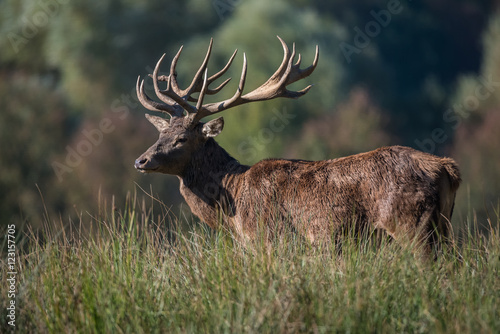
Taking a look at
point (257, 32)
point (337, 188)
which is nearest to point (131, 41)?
point (257, 32)

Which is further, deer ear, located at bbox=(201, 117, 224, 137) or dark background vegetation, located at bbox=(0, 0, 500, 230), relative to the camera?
dark background vegetation, located at bbox=(0, 0, 500, 230)

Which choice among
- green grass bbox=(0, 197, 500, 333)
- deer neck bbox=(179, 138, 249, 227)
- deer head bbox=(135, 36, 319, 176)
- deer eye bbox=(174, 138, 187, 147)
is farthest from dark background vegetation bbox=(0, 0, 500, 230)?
green grass bbox=(0, 197, 500, 333)

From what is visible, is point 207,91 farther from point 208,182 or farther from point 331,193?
point 331,193

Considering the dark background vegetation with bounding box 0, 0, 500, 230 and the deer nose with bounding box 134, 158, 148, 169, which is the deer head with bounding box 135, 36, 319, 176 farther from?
the dark background vegetation with bounding box 0, 0, 500, 230

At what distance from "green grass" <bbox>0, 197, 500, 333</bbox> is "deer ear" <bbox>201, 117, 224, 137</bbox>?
6.44 ft

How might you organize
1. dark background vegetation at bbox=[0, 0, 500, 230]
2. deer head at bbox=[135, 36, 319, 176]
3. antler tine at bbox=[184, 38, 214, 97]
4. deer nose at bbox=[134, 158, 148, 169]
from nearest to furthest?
deer nose at bbox=[134, 158, 148, 169]
deer head at bbox=[135, 36, 319, 176]
antler tine at bbox=[184, 38, 214, 97]
dark background vegetation at bbox=[0, 0, 500, 230]

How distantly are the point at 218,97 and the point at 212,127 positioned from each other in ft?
83.8

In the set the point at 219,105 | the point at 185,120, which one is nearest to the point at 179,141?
the point at 185,120

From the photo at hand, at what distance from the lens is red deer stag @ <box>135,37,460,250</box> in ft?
19.7

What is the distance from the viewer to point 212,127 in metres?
7.18

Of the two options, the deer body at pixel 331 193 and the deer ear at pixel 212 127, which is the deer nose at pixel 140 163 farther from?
the deer ear at pixel 212 127

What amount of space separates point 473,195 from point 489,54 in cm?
1336

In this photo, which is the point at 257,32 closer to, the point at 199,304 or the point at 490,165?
the point at 490,165

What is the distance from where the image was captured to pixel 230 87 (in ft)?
107
